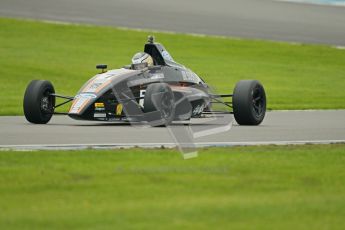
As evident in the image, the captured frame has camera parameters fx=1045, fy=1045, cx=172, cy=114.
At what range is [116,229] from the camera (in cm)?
817

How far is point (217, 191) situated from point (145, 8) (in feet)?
107

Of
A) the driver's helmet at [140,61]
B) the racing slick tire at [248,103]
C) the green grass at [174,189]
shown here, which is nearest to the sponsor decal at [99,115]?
the driver's helmet at [140,61]

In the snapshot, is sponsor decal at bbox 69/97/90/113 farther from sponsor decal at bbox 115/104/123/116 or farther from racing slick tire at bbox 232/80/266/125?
racing slick tire at bbox 232/80/266/125

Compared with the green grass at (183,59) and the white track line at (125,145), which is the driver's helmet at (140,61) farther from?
the green grass at (183,59)

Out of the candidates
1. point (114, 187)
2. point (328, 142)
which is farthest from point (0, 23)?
point (114, 187)

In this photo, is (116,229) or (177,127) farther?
(177,127)

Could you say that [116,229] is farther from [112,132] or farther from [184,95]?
[184,95]

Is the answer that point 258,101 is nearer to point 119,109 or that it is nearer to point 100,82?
point 119,109

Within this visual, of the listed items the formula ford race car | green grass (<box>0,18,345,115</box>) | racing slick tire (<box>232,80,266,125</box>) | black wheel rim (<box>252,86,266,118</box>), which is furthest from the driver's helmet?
green grass (<box>0,18,345,115</box>)

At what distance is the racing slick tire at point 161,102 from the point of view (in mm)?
16375

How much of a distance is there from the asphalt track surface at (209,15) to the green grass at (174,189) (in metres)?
25.1

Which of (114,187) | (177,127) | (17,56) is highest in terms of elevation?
(114,187)

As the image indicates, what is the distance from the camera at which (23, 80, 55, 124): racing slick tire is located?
1725cm

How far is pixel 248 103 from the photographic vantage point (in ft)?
56.4
